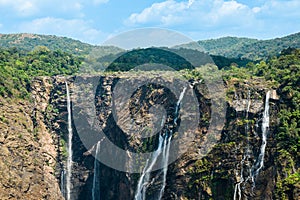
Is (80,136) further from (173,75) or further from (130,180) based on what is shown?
(173,75)

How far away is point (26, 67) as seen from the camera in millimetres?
37844

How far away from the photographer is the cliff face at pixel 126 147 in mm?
25328

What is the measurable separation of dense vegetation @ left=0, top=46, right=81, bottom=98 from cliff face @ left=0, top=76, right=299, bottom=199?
3.79 feet

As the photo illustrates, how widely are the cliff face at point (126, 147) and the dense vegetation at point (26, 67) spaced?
3.79ft

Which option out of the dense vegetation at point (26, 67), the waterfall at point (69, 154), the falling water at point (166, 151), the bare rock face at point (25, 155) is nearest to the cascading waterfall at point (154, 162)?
the falling water at point (166, 151)

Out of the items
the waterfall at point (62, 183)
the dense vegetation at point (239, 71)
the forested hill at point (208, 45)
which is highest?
the forested hill at point (208, 45)

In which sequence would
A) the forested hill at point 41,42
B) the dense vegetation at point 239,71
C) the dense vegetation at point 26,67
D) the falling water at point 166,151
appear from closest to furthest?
the dense vegetation at point 239,71 < the falling water at point 166,151 < the dense vegetation at point 26,67 < the forested hill at point 41,42

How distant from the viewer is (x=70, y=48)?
216 ft

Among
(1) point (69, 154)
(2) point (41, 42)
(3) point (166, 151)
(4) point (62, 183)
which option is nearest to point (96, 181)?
(4) point (62, 183)

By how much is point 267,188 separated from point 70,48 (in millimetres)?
47453

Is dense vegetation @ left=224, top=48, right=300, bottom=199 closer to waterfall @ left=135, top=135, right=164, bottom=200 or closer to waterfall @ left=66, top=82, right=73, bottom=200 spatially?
waterfall @ left=135, top=135, right=164, bottom=200

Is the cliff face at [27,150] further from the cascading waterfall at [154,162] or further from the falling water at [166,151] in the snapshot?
the falling water at [166,151]

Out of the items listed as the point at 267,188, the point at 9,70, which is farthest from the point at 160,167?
the point at 9,70

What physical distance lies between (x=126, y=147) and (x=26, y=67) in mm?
13478
